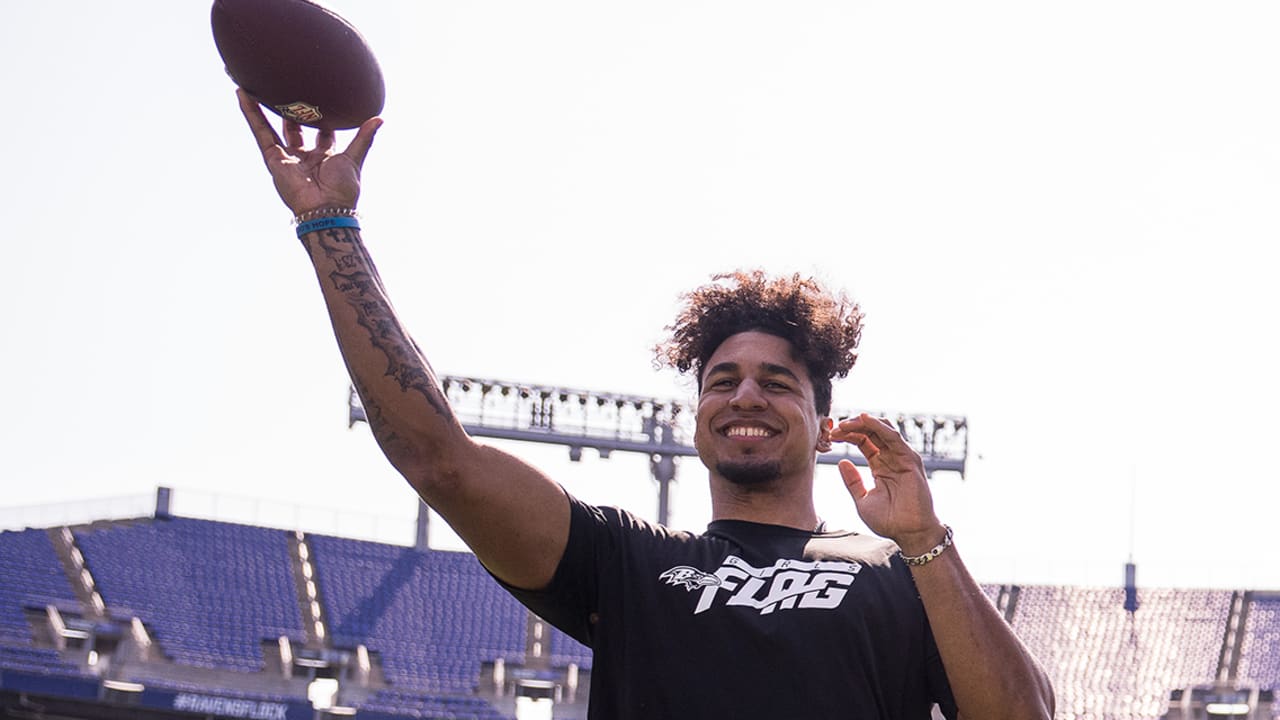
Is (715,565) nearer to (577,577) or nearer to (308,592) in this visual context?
(577,577)

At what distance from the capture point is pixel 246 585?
24.4 meters

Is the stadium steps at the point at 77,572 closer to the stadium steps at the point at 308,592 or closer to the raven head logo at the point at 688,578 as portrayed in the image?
the stadium steps at the point at 308,592

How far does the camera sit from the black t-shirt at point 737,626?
270 centimetres

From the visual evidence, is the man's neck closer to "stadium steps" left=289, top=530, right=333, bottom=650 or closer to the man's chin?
the man's chin

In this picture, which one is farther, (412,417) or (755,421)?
(755,421)

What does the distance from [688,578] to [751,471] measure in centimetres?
32

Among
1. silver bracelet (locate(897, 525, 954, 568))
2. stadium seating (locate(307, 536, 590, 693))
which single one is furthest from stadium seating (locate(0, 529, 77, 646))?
silver bracelet (locate(897, 525, 954, 568))

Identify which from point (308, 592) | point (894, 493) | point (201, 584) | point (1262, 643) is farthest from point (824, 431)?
point (1262, 643)

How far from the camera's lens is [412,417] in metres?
2.60

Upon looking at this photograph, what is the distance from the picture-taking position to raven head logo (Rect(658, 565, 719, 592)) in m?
2.84

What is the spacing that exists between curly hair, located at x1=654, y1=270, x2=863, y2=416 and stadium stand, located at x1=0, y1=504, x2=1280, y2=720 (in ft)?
62.1

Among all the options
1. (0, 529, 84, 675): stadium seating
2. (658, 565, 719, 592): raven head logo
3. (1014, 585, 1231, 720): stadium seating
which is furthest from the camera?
(1014, 585, 1231, 720): stadium seating

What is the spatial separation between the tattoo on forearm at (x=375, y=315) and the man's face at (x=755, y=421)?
67cm

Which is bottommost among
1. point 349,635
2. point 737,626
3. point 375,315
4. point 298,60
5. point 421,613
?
point 349,635
